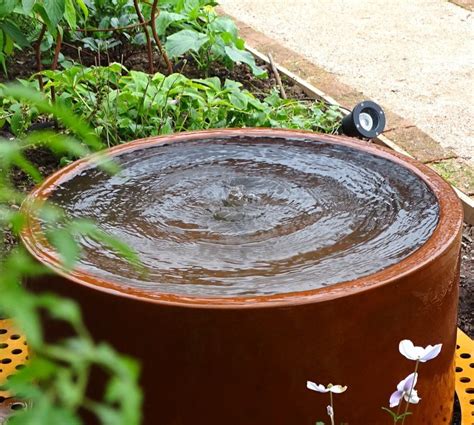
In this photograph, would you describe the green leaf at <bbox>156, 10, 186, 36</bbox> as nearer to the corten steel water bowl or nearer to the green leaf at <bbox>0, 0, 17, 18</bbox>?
the green leaf at <bbox>0, 0, 17, 18</bbox>

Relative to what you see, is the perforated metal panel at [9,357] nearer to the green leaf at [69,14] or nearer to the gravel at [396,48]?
the green leaf at [69,14]

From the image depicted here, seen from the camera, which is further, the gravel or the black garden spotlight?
the gravel

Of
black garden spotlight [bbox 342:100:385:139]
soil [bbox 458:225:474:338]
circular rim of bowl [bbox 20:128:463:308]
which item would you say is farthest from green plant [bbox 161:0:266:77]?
circular rim of bowl [bbox 20:128:463:308]

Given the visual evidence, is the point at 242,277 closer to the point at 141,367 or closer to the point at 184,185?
the point at 141,367

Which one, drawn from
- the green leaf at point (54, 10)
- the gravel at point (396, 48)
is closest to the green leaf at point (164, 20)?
the gravel at point (396, 48)

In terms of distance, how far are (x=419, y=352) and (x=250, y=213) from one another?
687 millimetres

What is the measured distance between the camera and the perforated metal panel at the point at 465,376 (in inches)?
102

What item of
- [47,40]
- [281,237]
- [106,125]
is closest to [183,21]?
[47,40]

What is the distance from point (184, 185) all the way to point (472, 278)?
1.46 meters

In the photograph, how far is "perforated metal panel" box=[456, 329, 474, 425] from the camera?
258 cm

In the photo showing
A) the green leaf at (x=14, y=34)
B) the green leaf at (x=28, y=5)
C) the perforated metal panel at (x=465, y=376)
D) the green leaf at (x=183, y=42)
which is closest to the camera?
the perforated metal panel at (x=465, y=376)

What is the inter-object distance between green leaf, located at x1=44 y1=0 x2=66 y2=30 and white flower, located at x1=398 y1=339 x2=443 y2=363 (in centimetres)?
234

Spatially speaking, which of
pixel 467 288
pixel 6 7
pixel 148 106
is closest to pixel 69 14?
pixel 6 7

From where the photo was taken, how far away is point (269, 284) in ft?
6.78
